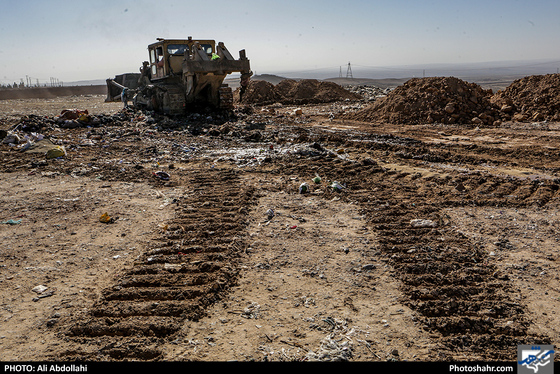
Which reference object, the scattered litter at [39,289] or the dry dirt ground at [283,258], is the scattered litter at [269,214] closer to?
the dry dirt ground at [283,258]

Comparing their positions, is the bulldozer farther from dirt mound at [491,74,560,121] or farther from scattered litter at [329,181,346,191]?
dirt mound at [491,74,560,121]

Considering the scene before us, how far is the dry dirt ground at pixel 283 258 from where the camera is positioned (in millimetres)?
2619

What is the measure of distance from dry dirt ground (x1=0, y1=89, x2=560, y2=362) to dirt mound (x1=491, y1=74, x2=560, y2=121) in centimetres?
476

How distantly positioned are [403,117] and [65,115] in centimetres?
1051

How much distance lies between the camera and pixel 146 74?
49.6 feet

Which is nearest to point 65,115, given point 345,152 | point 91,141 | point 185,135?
point 91,141

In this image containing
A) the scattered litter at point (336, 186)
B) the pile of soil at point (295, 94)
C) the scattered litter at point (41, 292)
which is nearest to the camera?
the scattered litter at point (41, 292)

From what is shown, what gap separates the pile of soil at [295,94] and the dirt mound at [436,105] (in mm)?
6918

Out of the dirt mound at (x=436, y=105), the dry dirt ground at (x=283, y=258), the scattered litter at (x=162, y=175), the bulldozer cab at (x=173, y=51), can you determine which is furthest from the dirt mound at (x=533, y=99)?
the scattered litter at (x=162, y=175)

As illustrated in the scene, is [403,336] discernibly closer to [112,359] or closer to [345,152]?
[112,359]

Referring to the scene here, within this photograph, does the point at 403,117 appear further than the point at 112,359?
Yes

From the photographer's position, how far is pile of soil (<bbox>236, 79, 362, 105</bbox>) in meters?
20.2
